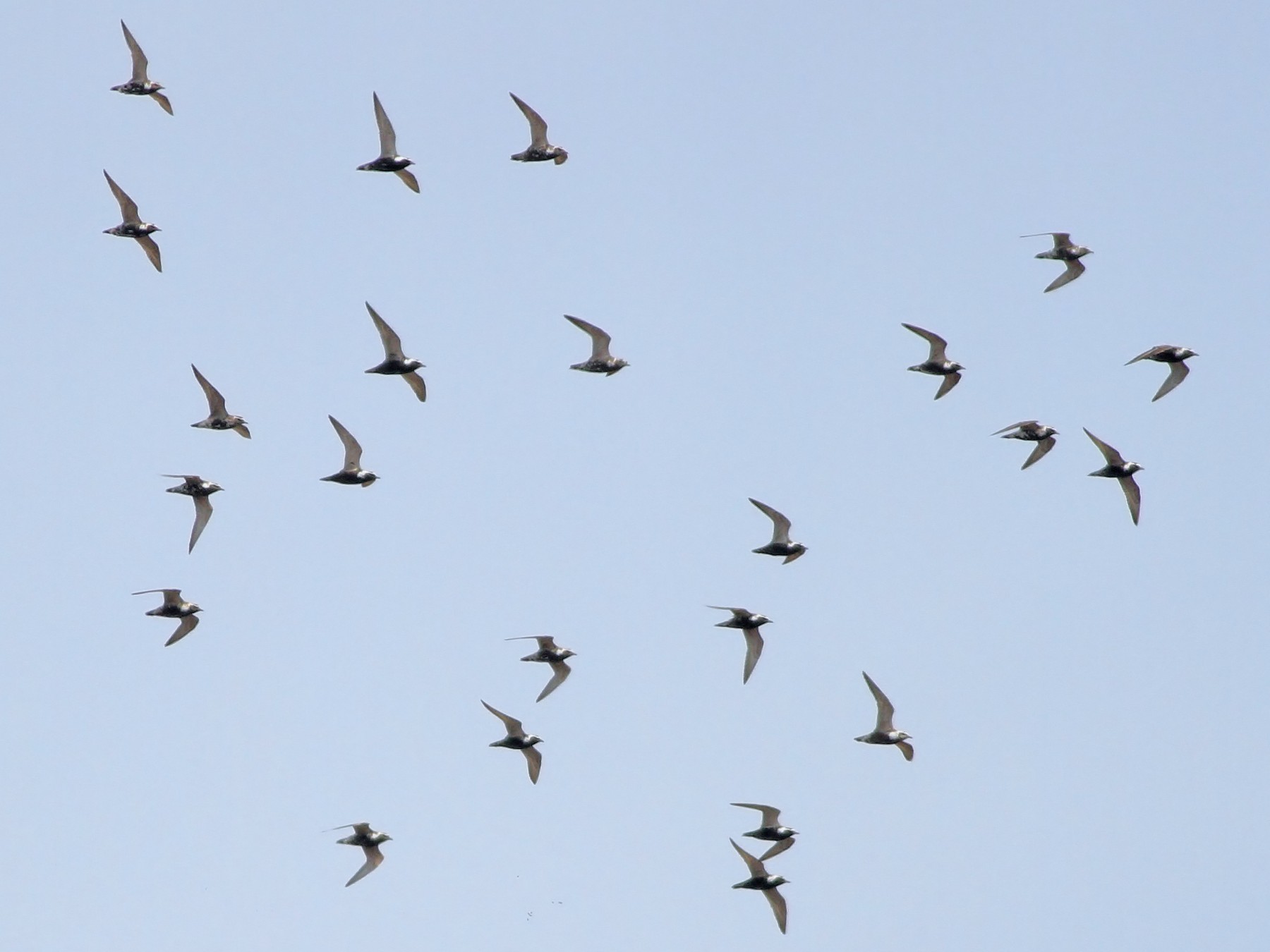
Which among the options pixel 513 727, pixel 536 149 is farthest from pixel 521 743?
Result: pixel 536 149

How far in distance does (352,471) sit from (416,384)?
3.08m

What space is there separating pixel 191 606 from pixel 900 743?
68.4ft

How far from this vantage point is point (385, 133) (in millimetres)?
65062

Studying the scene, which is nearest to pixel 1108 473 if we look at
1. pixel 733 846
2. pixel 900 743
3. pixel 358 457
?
pixel 900 743

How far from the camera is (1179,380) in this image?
66.8m

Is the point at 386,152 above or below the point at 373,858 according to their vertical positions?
above

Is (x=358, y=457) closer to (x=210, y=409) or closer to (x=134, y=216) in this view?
(x=210, y=409)

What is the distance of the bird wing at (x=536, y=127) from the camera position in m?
65.1

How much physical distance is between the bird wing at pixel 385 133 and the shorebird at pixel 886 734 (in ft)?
68.5

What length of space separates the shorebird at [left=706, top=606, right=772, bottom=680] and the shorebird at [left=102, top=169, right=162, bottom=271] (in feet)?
62.5

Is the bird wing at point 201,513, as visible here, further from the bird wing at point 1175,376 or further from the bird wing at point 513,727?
the bird wing at point 1175,376

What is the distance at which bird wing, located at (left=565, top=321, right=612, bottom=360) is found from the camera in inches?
2569

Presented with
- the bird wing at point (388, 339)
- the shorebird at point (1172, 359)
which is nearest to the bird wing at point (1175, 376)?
the shorebird at point (1172, 359)

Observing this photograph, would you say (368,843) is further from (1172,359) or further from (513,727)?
(1172,359)
